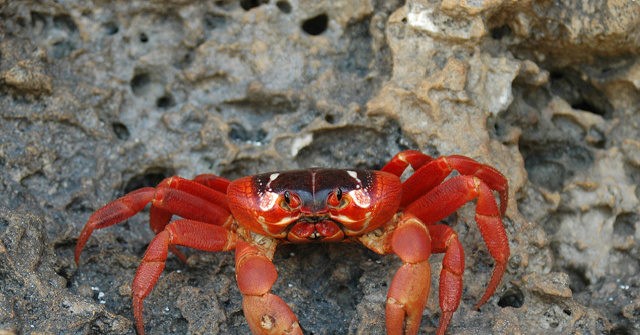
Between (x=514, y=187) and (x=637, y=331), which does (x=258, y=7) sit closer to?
(x=514, y=187)

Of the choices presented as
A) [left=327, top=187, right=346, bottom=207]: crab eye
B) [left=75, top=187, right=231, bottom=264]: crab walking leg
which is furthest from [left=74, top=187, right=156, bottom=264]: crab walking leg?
[left=327, top=187, right=346, bottom=207]: crab eye

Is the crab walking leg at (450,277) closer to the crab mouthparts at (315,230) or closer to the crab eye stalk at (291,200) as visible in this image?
the crab mouthparts at (315,230)

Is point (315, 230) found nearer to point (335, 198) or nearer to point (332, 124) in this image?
point (335, 198)

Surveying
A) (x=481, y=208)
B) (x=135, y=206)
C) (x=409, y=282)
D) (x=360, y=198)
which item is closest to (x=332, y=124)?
(x=360, y=198)

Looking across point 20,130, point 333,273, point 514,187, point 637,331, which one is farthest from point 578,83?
point 20,130

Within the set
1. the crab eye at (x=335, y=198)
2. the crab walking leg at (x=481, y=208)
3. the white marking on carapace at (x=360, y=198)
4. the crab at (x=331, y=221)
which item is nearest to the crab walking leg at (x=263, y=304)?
the crab at (x=331, y=221)

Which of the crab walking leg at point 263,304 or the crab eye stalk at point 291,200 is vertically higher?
the crab eye stalk at point 291,200
